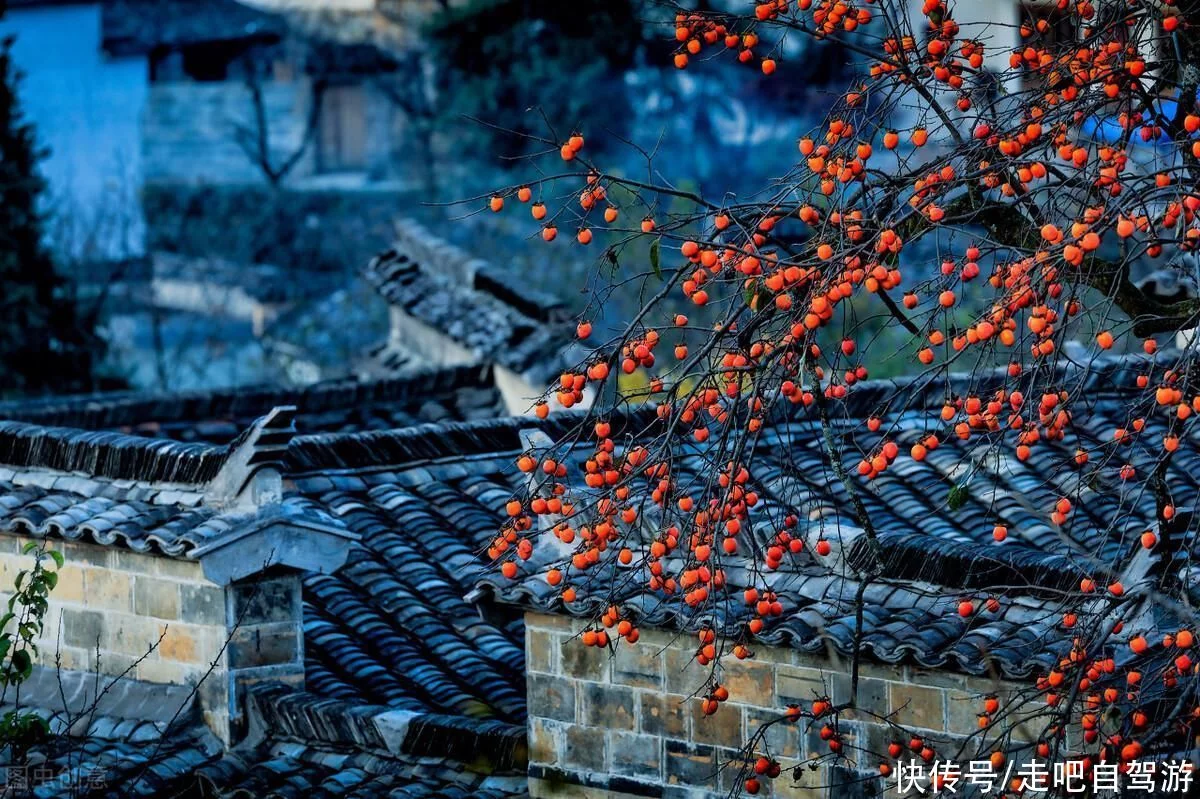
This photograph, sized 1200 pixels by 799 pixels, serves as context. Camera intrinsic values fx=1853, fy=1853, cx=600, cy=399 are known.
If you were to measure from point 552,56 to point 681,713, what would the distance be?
104 ft

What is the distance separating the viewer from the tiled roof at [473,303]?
19.5 metres

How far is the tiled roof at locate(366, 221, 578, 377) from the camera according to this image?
19.5m

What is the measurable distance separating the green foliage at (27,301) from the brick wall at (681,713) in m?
20.5

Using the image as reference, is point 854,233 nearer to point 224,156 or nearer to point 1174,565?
point 1174,565

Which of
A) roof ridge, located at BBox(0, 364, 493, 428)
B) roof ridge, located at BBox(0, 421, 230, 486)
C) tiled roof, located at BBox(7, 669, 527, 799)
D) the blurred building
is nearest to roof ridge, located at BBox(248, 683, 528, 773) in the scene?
tiled roof, located at BBox(7, 669, 527, 799)

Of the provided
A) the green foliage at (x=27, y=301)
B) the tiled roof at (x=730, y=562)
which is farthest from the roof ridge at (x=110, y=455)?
the green foliage at (x=27, y=301)

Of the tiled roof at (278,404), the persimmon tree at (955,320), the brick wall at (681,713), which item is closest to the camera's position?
the persimmon tree at (955,320)

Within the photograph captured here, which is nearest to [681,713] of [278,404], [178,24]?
[278,404]

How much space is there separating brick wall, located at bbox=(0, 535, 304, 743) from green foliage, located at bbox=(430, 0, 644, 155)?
28437 mm

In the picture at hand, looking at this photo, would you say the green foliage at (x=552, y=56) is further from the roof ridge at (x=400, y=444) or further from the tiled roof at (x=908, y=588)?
the tiled roof at (x=908, y=588)

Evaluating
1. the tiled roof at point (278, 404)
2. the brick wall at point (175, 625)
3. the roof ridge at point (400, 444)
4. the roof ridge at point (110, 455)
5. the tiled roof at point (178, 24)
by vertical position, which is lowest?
the brick wall at point (175, 625)

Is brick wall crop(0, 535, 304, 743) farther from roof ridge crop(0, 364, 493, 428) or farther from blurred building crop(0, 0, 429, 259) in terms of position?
blurred building crop(0, 0, 429, 259)

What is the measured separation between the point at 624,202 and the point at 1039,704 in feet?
88.6

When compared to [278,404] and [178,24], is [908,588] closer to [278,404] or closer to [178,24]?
[278,404]
